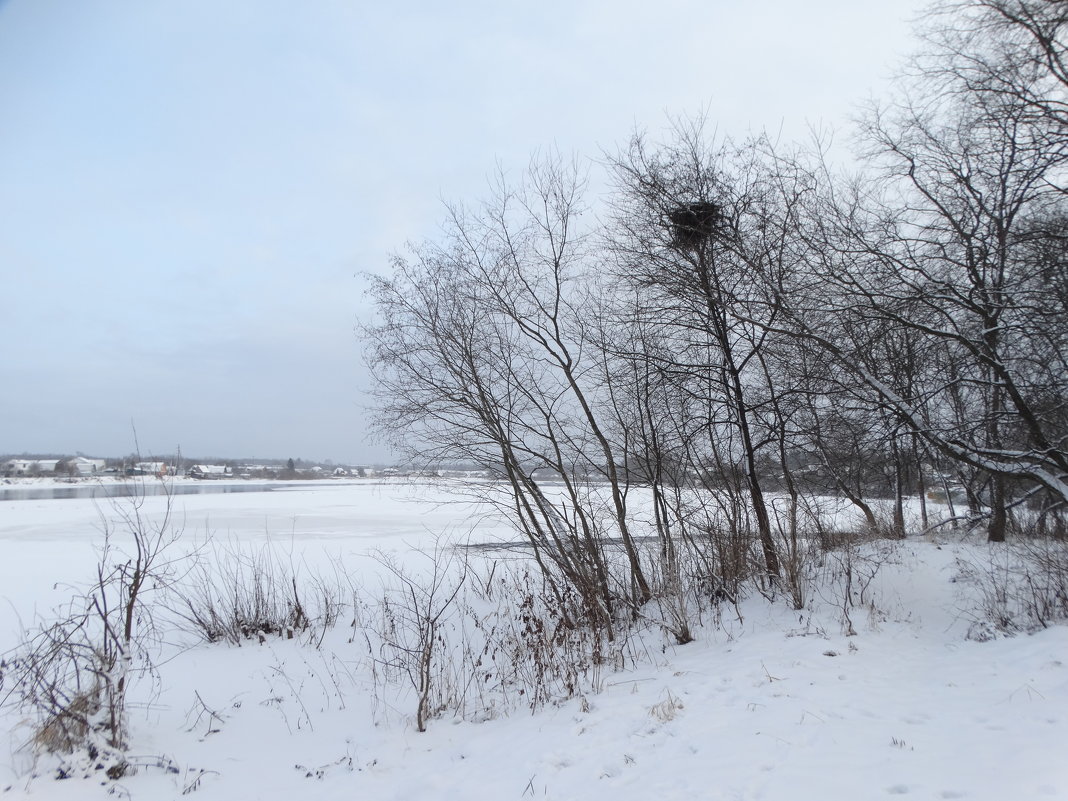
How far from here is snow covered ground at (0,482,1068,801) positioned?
3.39 m

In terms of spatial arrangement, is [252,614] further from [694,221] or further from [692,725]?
[694,221]

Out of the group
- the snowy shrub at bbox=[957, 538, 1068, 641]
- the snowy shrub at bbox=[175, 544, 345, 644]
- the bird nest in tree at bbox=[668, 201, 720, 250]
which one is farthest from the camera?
the snowy shrub at bbox=[175, 544, 345, 644]

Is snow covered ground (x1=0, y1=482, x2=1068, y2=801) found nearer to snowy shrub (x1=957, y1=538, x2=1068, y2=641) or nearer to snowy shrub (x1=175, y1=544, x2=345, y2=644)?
snowy shrub (x1=957, y1=538, x2=1068, y2=641)

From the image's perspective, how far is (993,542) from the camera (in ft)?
29.5

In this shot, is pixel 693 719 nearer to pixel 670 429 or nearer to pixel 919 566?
pixel 670 429

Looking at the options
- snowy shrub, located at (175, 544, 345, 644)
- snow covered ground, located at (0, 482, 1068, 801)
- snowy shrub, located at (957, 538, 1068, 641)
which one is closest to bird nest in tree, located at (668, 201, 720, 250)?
snow covered ground, located at (0, 482, 1068, 801)

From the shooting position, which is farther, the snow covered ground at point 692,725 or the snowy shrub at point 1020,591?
the snowy shrub at point 1020,591

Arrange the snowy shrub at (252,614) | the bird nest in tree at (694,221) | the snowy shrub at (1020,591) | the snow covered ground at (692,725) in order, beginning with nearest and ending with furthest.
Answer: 1. the snow covered ground at (692,725)
2. the snowy shrub at (1020,591)
3. the bird nest in tree at (694,221)
4. the snowy shrub at (252,614)

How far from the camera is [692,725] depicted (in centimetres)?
429

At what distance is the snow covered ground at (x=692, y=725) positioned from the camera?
3389 millimetres

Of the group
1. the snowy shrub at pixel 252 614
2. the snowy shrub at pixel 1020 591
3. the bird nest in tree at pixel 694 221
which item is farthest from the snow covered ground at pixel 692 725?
the bird nest in tree at pixel 694 221

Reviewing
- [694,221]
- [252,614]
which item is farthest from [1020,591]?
[252,614]

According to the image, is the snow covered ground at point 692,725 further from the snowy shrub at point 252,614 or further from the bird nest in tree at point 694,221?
the bird nest in tree at point 694,221

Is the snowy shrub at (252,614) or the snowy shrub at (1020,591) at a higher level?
the snowy shrub at (1020,591)
